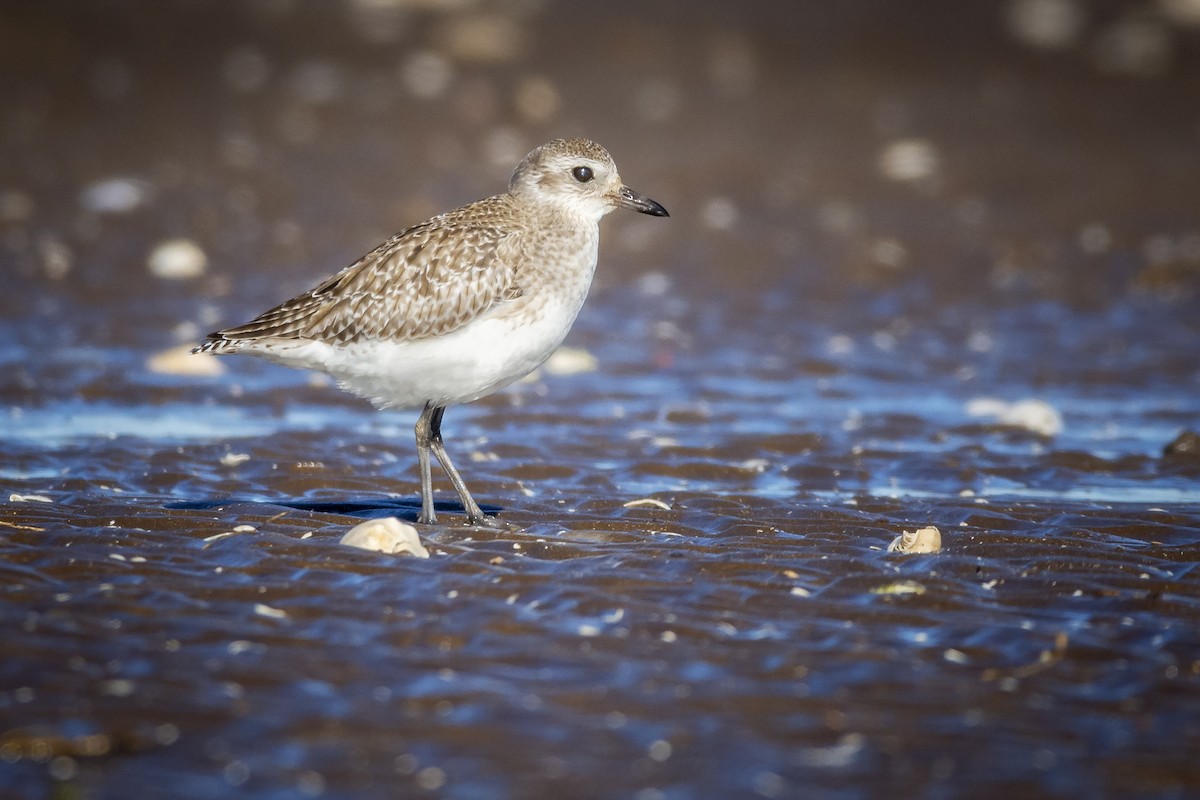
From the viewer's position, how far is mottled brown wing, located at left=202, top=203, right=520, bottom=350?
7480 mm

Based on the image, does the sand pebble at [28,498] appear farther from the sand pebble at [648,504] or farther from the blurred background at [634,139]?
the blurred background at [634,139]

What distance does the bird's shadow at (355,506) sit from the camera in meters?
7.61

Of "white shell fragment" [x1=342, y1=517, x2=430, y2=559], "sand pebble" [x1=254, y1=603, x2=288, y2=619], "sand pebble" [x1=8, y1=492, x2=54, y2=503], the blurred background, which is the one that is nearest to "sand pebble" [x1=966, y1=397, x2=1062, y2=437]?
the blurred background

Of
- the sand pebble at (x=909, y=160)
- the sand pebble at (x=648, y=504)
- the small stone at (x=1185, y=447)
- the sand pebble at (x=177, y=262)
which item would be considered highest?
the sand pebble at (x=909, y=160)

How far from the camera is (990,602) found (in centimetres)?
618

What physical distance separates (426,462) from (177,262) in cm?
639

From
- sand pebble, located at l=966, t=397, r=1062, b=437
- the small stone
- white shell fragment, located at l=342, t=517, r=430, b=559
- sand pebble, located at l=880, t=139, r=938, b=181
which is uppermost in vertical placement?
sand pebble, located at l=880, t=139, r=938, b=181

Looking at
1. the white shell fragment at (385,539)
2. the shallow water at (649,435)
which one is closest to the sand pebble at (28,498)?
the shallow water at (649,435)

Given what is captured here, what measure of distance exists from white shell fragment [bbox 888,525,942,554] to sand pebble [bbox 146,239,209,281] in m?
8.24

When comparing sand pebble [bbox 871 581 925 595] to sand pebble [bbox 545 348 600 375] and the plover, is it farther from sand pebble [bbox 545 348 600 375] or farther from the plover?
sand pebble [bbox 545 348 600 375]

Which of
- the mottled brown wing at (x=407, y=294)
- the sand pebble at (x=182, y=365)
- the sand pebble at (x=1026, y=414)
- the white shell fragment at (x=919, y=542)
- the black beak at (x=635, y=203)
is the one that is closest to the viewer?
the white shell fragment at (x=919, y=542)

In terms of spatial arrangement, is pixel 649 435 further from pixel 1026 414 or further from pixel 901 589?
pixel 901 589

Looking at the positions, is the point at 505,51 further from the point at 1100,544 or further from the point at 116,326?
the point at 1100,544

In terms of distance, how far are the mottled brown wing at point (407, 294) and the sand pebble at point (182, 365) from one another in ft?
10.1
